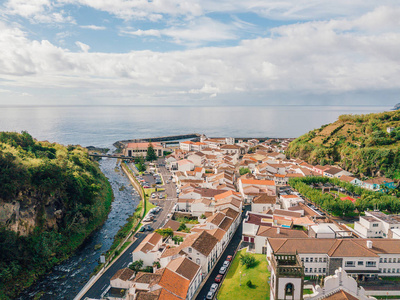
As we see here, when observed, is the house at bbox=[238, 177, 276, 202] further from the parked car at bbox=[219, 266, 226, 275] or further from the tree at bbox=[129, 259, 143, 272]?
the tree at bbox=[129, 259, 143, 272]

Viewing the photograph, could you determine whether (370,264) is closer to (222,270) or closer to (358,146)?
(222,270)

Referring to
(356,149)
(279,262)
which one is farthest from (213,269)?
(356,149)

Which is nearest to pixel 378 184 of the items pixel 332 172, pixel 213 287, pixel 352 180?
pixel 352 180

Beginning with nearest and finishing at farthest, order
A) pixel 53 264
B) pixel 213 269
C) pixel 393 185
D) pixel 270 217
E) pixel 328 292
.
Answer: pixel 328 292
pixel 213 269
pixel 53 264
pixel 270 217
pixel 393 185

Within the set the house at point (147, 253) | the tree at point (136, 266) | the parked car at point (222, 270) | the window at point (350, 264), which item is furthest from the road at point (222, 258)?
the window at point (350, 264)

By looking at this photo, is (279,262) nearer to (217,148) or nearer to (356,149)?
(356,149)
